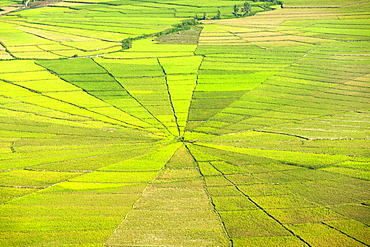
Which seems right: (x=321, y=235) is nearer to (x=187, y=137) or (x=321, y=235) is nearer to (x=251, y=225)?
(x=251, y=225)

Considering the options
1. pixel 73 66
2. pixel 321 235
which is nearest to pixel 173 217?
pixel 321 235

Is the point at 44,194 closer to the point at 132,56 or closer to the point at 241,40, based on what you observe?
the point at 132,56

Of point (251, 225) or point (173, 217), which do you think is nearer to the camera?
point (251, 225)

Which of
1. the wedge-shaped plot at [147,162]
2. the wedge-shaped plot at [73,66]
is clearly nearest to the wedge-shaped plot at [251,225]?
the wedge-shaped plot at [147,162]

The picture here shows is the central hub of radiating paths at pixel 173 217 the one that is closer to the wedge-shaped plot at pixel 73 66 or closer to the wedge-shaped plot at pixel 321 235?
the wedge-shaped plot at pixel 321 235

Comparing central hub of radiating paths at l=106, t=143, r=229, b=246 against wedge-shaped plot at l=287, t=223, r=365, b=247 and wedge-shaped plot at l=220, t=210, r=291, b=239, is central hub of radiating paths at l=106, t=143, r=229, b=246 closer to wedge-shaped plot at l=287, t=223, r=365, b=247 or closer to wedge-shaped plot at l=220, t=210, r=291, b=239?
wedge-shaped plot at l=220, t=210, r=291, b=239

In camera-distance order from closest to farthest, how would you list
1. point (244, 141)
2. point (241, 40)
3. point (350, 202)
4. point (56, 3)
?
point (350, 202), point (244, 141), point (241, 40), point (56, 3)

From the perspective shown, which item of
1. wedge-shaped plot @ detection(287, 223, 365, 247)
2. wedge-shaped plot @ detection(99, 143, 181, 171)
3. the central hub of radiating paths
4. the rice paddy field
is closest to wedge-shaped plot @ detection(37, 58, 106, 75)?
the rice paddy field

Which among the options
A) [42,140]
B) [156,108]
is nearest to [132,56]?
[156,108]
